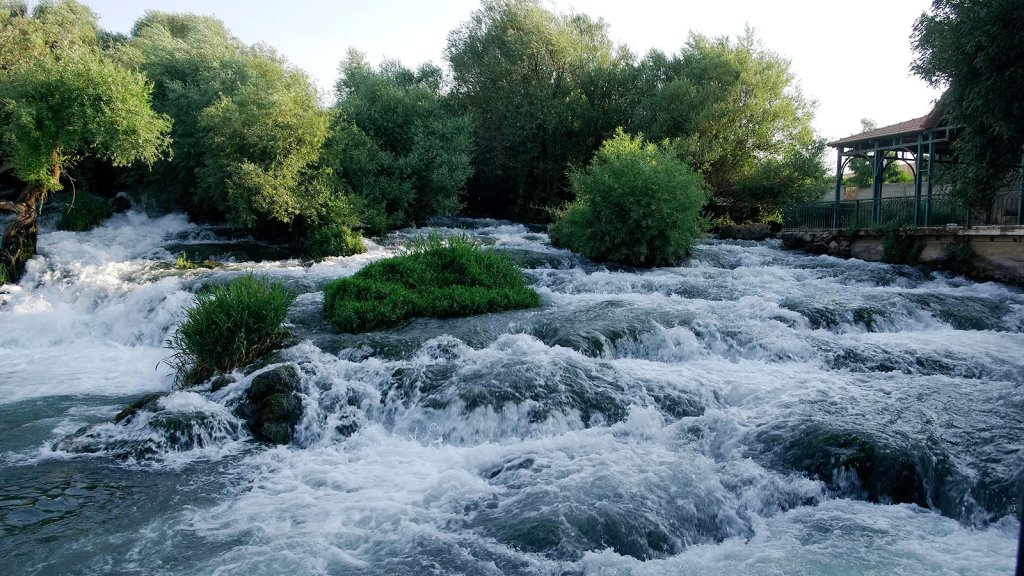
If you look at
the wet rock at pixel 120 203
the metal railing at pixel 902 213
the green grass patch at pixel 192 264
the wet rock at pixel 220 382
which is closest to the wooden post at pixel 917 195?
the metal railing at pixel 902 213

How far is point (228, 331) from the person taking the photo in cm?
952

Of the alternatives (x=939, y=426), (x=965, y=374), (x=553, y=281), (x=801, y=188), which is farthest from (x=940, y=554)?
(x=801, y=188)

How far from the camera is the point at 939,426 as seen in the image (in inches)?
260

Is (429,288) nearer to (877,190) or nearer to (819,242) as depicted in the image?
(819,242)

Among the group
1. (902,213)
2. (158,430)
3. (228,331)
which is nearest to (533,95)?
(902,213)

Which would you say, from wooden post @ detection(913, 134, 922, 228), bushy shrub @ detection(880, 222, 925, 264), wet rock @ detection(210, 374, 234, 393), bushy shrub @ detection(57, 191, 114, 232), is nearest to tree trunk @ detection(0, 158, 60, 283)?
bushy shrub @ detection(57, 191, 114, 232)

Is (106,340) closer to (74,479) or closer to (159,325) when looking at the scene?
(159,325)

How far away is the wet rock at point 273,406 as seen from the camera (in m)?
7.47

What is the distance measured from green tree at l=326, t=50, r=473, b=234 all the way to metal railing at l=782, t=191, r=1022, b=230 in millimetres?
13166

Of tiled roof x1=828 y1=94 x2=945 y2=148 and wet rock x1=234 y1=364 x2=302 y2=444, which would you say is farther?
tiled roof x1=828 y1=94 x2=945 y2=148

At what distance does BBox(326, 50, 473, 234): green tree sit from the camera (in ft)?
76.6

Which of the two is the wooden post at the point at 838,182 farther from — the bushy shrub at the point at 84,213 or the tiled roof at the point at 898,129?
the bushy shrub at the point at 84,213

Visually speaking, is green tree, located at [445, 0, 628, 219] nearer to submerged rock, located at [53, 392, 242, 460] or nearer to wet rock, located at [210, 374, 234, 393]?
wet rock, located at [210, 374, 234, 393]

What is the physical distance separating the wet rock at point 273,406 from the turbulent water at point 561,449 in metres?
0.16
